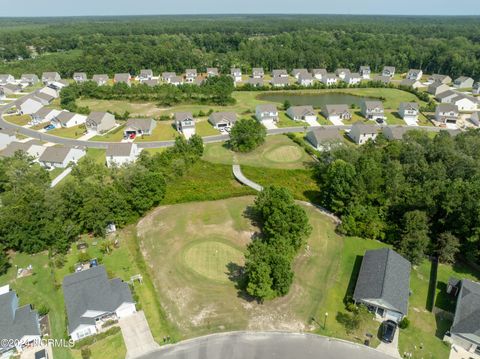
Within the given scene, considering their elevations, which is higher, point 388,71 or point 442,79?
point 388,71

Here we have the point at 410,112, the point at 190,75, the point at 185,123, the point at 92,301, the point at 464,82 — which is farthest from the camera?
the point at 190,75

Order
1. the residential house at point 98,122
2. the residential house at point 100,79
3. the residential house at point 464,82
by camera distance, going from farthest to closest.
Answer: the residential house at point 100,79
the residential house at point 464,82
the residential house at point 98,122

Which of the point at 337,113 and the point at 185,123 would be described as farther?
Answer: the point at 337,113

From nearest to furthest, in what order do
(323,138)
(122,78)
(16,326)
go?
(16,326), (323,138), (122,78)

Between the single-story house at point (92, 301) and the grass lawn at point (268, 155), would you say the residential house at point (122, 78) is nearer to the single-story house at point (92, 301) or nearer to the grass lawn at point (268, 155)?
the grass lawn at point (268, 155)

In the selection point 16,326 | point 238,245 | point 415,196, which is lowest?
point 238,245

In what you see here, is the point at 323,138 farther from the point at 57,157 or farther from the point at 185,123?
the point at 57,157

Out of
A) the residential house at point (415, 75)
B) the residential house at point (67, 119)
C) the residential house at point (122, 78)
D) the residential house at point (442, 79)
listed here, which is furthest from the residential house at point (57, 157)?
the residential house at point (415, 75)

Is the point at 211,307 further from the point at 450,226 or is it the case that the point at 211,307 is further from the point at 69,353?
the point at 450,226

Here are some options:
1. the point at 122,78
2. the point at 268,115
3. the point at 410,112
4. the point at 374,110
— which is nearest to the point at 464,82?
the point at 410,112
